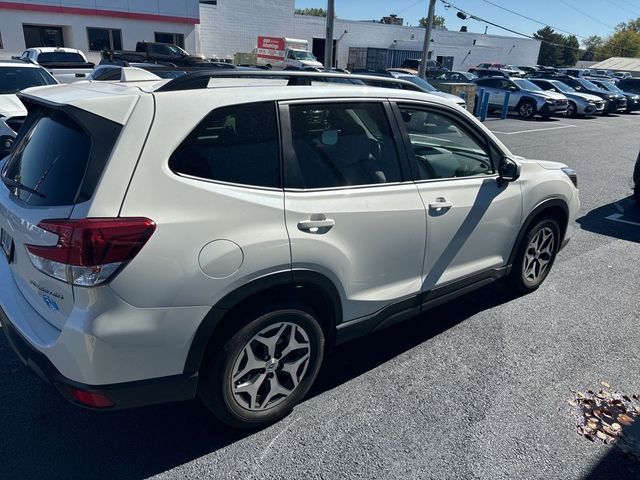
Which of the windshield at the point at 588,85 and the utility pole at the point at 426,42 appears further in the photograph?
the utility pole at the point at 426,42

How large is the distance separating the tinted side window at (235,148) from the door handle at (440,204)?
1139 millimetres

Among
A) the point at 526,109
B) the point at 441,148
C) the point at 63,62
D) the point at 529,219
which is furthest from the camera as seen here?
the point at 526,109

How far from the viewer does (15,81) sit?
8086 millimetres

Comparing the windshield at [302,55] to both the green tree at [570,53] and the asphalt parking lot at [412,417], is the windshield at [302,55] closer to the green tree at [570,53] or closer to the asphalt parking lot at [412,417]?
the asphalt parking lot at [412,417]

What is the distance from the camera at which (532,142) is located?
1378 centimetres

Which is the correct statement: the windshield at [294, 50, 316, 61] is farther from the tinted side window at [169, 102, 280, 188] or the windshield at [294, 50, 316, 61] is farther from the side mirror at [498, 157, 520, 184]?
the tinted side window at [169, 102, 280, 188]

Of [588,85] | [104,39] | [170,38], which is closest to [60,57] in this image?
[104,39]

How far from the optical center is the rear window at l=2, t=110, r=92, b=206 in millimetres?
2176

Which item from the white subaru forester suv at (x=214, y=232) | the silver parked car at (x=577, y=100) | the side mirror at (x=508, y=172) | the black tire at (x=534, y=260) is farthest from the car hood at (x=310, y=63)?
the white subaru forester suv at (x=214, y=232)

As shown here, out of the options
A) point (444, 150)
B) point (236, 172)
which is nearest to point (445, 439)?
point (236, 172)

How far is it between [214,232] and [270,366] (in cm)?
86

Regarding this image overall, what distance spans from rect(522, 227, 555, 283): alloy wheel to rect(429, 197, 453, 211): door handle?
1327 mm

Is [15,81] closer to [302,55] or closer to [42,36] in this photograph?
[42,36]

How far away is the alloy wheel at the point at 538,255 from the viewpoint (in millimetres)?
4223
